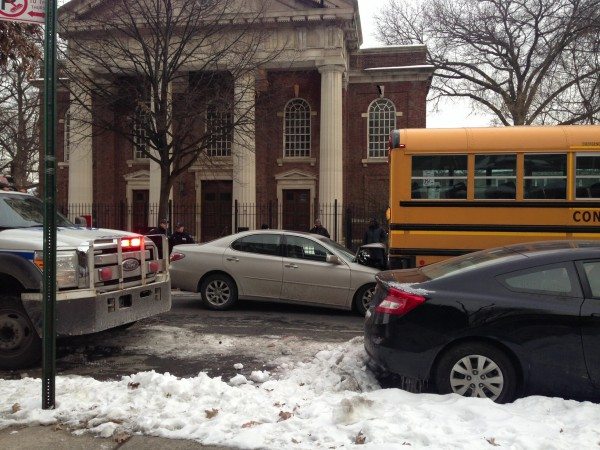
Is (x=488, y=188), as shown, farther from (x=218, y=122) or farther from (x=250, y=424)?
(x=218, y=122)

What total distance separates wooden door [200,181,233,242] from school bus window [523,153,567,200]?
66.0 feet

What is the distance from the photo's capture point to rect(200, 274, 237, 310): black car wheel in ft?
32.1

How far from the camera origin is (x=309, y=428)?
403 centimetres

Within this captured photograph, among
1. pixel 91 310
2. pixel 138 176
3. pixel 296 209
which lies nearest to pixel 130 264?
pixel 91 310

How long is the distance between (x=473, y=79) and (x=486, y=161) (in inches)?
1024

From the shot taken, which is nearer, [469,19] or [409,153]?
[409,153]

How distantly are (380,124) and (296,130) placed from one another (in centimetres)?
447

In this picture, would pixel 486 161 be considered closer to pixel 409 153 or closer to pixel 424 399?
pixel 409 153

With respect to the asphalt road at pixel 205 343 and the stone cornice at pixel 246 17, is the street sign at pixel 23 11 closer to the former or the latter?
the asphalt road at pixel 205 343

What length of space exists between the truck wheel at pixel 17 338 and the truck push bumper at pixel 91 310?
28 centimetres

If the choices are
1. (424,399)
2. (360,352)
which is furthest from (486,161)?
(424,399)

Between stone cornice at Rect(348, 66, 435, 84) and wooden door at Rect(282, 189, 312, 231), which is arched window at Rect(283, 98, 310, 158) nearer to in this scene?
wooden door at Rect(282, 189, 312, 231)

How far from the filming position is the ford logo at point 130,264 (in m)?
6.63

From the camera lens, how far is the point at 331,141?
25.5 m
